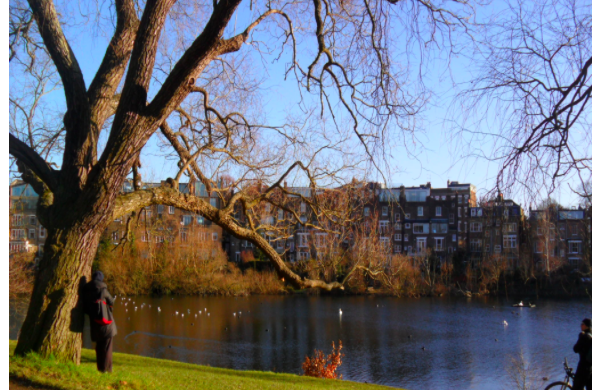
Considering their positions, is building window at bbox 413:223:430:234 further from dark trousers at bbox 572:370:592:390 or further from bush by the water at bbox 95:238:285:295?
dark trousers at bbox 572:370:592:390

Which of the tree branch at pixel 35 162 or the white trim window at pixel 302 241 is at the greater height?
the tree branch at pixel 35 162

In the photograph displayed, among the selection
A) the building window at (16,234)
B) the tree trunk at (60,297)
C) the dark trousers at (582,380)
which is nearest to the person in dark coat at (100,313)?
the tree trunk at (60,297)

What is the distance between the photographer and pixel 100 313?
559cm

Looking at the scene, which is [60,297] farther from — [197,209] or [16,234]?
[16,234]

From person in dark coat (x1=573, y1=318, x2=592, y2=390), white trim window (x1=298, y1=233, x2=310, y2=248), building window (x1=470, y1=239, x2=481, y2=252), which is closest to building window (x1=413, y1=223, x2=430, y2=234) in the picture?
building window (x1=470, y1=239, x2=481, y2=252)

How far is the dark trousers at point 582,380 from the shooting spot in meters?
8.19

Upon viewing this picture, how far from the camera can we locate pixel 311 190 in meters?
7.54

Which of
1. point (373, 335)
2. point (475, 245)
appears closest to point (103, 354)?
point (373, 335)

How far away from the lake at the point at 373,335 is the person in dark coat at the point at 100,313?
41.8 ft

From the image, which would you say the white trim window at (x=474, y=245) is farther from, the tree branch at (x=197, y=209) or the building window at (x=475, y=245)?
the tree branch at (x=197, y=209)

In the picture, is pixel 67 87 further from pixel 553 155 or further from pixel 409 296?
pixel 409 296

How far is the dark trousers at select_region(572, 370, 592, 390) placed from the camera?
26.9 feet

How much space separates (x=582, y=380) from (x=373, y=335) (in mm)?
17251

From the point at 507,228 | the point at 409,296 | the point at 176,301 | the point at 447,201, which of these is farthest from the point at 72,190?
the point at 447,201
